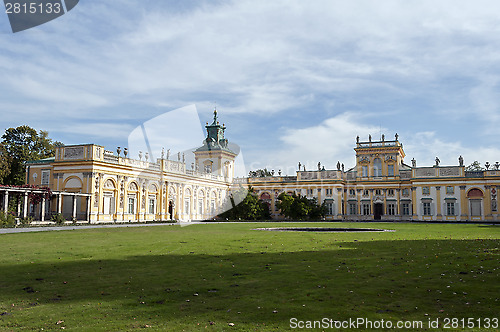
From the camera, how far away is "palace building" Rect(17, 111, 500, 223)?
41469 mm

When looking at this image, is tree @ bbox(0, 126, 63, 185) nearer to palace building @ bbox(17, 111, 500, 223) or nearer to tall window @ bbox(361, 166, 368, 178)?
palace building @ bbox(17, 111, 500, 223)

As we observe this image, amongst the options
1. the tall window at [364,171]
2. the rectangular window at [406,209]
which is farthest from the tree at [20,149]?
the rectangular window at [406,209]

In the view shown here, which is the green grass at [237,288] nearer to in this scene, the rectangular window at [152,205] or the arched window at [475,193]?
the rectangular window at [152,205]

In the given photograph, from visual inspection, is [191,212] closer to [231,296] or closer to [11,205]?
[11,205]

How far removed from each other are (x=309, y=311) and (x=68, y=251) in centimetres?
1070

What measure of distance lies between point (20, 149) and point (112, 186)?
62.5ft

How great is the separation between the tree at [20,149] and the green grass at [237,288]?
44.5m

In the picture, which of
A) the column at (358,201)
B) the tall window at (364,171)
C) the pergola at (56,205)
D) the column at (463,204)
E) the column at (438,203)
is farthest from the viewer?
the tall window at (364,171)

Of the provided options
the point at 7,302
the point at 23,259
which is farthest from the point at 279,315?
the point at 23,259

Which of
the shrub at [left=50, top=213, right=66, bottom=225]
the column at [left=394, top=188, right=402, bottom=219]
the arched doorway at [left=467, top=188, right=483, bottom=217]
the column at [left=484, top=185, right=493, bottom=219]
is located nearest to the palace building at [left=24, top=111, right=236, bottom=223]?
the shrub at [left=50, top=213, right=66, bottom=225]

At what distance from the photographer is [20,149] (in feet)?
177

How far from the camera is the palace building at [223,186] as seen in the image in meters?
41.5

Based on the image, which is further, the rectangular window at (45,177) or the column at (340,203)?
the column at (340,203)

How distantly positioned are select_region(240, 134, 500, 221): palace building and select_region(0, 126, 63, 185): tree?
101ft
